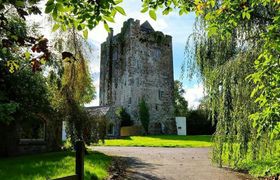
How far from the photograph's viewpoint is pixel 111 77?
57812mm

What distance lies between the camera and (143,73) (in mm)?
52781

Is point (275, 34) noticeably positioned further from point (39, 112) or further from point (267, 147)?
point (39, 112)

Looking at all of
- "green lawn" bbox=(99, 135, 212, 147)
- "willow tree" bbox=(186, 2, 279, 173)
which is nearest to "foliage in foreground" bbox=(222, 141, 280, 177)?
"willow tree" bbox=(186, 2, 279, 173)

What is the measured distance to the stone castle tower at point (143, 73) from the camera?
52406mm

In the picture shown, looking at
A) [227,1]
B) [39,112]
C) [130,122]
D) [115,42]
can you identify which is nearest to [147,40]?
[115,42]

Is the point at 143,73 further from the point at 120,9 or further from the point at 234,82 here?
the point at 120,9

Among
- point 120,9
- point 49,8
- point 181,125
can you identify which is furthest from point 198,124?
point 49,8

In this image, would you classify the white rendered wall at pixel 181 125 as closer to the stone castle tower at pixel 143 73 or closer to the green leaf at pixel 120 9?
the stone castle tower at pixel 143 73

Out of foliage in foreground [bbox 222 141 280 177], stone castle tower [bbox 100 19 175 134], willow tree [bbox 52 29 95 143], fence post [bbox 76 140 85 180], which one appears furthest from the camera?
stone castle tower [bbox 100 19 175 134]

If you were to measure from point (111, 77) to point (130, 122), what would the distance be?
29.8 feet

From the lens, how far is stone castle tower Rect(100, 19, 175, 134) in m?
52.4

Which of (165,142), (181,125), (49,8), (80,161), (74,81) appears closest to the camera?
(49,8)

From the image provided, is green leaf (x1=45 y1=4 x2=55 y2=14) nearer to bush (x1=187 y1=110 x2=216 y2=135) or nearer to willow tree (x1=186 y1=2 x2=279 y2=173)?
willow tree (x1=186 y1=2 x2=279 y2=173)

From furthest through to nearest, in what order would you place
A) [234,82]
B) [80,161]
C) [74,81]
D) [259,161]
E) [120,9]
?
[74,81]
[234,82]
[259,161]
[80,161]
[120,9]
